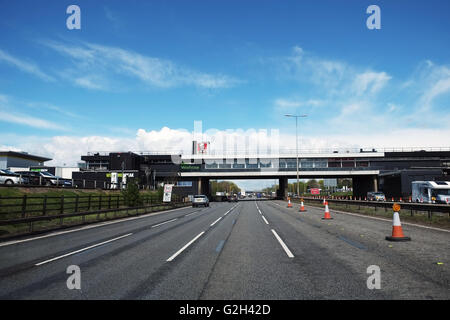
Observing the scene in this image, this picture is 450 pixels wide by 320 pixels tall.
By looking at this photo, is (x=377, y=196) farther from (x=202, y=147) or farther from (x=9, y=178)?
(x=202, y=147)

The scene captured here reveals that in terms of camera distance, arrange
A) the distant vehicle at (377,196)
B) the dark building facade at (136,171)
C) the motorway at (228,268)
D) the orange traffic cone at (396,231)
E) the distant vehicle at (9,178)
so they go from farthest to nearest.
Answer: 1. the dark building facade at (136,171)
2. the distant vehicle at (377,196)
3. the distant vehicle at (9,178)
4. the orange traffic cone at (396,231)
5. the motorway at (228,268)

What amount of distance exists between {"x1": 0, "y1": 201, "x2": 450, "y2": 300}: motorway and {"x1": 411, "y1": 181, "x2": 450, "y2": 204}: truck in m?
19.3

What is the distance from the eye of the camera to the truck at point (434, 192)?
87.3 feet

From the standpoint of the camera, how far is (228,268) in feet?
21.8

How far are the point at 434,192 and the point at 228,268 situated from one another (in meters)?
27.8

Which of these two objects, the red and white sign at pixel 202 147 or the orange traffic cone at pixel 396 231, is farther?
the red and white sign at pixel 202 147

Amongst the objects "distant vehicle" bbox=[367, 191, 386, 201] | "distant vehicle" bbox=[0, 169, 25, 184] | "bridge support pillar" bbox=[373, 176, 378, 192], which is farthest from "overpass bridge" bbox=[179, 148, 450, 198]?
"distant vehicle" bbox=[0, 169, 25, 184]

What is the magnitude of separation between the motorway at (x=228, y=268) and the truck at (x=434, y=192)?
19.3 meters

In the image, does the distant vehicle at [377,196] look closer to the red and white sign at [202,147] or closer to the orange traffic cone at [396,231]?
the orange traffic cone at [396,231]

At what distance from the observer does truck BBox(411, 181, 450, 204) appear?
2661cm

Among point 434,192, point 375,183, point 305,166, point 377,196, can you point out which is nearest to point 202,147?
point 305,166

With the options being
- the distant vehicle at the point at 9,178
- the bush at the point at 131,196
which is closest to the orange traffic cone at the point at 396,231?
the bush at the point at 131,196
